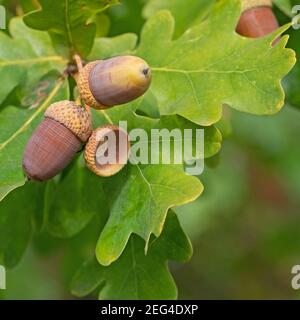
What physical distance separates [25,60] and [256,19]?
1.96 feet

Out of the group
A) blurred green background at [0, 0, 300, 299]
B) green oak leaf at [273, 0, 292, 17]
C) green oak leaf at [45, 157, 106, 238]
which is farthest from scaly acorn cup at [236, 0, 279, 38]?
blurred green background at [0, 0, 300, 299]

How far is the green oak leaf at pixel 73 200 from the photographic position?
6.86 ft

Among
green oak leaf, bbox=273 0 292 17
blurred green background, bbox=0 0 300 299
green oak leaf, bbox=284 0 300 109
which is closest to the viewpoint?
green oak leaf, bbox=273 0 292 17

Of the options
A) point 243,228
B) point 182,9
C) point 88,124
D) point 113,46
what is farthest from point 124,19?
point 243,228

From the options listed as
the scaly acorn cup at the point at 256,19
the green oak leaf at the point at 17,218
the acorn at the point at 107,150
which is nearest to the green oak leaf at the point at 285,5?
the scaly acorn cup at the point at 256,19

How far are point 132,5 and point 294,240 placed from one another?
1.85 meters

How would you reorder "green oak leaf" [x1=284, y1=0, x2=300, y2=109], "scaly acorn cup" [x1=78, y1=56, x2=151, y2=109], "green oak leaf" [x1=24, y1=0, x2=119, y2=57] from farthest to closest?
"green oak leaf" [x1=284, y1=0, x2=300, y2=109] → "green oak leaf" [x1=24, y1=0, x2=119, y2=57] → "scaly acorn cup" [x1=78, y1=56, x2=151, y2=109]

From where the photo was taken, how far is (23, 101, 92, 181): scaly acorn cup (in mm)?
1594

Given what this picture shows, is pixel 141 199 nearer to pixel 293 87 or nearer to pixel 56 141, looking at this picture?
pixel 56 141

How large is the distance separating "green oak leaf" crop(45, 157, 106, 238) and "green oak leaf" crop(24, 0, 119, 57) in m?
0.32

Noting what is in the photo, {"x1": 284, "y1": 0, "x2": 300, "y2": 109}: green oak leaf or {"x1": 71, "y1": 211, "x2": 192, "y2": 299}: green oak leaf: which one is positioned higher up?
{"x1": 284, "y1": 0, "x2": 300, "y2": 109}: green oak leaf

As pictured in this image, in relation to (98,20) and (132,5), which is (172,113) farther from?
(132,5)

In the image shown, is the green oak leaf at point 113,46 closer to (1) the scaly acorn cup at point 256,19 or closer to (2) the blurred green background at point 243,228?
(1) the scaly acorn cup at point 256,19

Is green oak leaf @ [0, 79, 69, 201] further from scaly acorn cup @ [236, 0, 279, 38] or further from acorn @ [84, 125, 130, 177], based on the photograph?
scaly acorn cup @ [236, 0, 279, 38]
